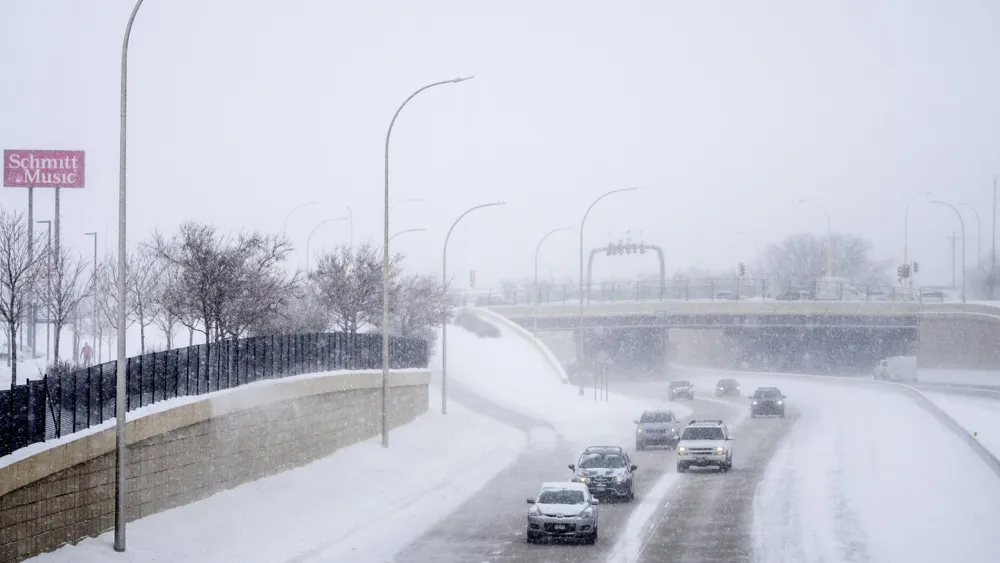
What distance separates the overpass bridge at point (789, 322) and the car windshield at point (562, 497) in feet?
190

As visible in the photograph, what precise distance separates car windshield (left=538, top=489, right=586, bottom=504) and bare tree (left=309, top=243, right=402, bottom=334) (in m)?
25.9

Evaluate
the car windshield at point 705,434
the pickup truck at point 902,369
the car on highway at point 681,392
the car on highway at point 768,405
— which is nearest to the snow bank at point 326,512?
the car windshield at point 705,434

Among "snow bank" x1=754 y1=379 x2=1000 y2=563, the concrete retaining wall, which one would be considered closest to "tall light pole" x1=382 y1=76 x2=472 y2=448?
the concrete retaining wall

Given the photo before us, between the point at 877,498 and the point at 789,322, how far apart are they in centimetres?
6009

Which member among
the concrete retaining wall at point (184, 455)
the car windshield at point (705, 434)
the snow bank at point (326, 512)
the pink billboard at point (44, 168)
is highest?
the pink billboard at point (44, 168)

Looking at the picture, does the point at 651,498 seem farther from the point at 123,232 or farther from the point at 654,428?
the point at 123,232

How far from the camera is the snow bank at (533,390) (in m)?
52.9

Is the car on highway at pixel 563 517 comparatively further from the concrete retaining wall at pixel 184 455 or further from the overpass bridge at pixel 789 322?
the overpass bridge at pixel 789 322

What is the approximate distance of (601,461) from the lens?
30.1m

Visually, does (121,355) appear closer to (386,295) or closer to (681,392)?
(386,295)

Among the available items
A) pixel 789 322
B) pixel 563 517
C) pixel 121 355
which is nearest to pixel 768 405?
pixel 789 322

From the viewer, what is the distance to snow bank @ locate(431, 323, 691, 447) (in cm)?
5291

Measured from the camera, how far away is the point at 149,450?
22.2 meters

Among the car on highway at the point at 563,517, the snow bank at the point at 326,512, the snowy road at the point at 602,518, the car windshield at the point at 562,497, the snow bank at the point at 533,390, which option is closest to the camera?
the snow bank at the point at 326,512
